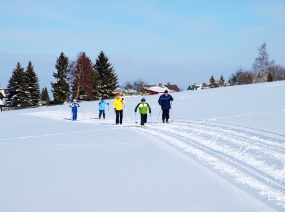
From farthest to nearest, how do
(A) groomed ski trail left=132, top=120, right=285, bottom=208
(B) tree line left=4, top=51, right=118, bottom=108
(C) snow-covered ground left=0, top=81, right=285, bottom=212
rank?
(B) tree line left=4, top=51, right=118, bottom=108, (A) groomed ski trail left=132, top=120, right=285, bottom=208, (C) snow-covered ground left=0, top=81, right=285, bottom=212

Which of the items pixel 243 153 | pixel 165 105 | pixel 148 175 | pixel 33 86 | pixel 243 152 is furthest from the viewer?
pixel 33 86

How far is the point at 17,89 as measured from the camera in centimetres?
7131

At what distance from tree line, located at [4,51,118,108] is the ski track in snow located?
55934mm

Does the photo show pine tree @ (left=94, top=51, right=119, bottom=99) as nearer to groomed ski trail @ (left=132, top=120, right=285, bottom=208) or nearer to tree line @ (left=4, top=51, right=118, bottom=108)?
tree line @ (left=4, top=51, right=118, bottom=108)

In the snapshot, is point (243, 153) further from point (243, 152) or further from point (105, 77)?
A: point (105, 77)

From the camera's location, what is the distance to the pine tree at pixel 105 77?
7119 centimetres

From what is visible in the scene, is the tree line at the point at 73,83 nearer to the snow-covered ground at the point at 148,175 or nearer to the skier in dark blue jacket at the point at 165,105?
the skier in dark blue jacket at the point at 165,105

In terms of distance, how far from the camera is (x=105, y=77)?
71.7 meters

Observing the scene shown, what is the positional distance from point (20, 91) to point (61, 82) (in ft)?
25.3

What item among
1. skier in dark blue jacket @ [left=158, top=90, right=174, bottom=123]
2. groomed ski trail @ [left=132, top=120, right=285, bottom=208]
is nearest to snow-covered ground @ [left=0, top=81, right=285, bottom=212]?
groomed ski trail @ [left=132, top=120, right=285, bottom=208]

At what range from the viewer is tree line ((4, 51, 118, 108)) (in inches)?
2768

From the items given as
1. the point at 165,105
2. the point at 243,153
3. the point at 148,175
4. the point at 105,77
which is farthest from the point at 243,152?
the point at 105,77

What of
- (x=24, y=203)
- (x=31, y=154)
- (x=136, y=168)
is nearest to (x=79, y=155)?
(x=31, y=154)

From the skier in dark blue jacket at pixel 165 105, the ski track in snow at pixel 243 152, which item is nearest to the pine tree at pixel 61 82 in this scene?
the skier in dark blue jacket at pixel 165 105
